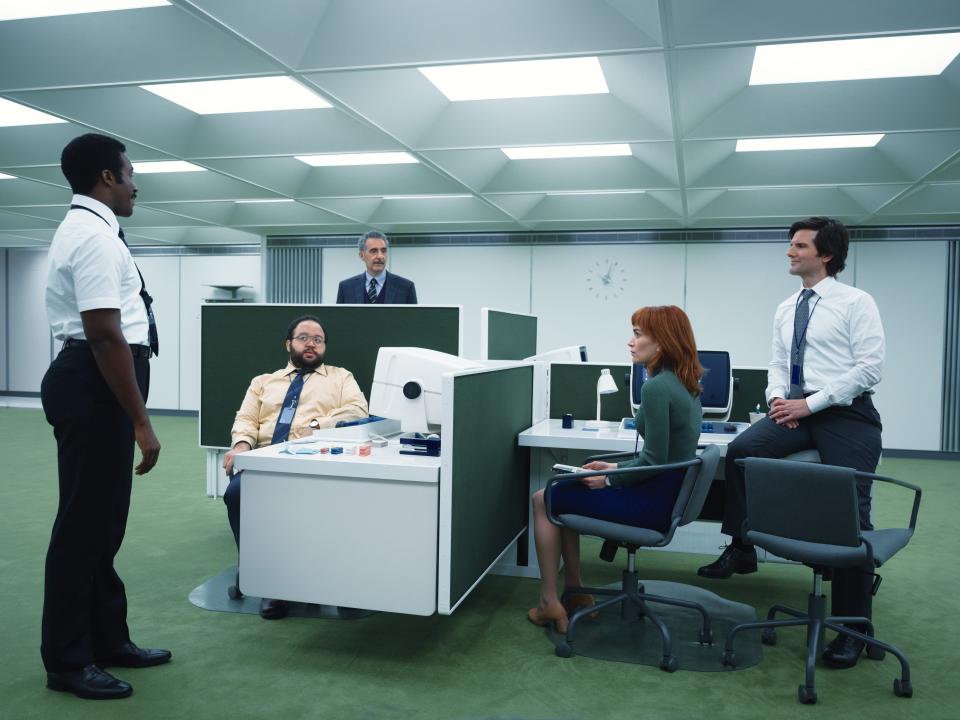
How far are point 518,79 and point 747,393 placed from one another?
2.37 meters

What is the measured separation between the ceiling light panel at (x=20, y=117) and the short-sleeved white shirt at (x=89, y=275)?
3.47 meters

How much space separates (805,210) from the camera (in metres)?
7.34

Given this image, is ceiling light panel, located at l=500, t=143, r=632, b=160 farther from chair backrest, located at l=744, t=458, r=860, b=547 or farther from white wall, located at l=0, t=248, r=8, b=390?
white wall, located at l=0, t=248, r=8, b=390

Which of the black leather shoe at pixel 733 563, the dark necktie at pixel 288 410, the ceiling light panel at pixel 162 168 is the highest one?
the ceiling light panel at pixel 162 168

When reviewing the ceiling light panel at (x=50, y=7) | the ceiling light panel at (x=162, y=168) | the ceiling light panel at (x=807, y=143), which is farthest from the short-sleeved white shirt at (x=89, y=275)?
the ceiling light panel at (x=807, y=143)

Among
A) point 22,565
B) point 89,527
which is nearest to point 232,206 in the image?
Result: point 22,565

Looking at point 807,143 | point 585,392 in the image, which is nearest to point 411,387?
point 585,392

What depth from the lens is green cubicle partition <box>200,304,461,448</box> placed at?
4199 millimetres

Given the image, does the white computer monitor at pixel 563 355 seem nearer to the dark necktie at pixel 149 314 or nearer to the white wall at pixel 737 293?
the dark necktie at pixel 149 314

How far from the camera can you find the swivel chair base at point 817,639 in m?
2.54

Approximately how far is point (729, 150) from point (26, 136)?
Answer: 515 centimetres

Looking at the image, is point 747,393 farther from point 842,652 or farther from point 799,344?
point 842,652

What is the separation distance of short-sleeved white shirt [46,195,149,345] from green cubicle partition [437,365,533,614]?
3.42ft

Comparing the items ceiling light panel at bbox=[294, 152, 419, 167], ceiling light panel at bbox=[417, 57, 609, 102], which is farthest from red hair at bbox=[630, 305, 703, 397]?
ceiling light panel at bbox=[294, 152, 419, 167]
